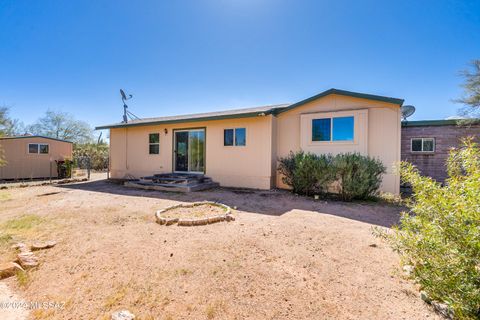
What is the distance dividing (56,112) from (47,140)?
19.2 m

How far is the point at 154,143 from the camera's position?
Answer: 11.1m

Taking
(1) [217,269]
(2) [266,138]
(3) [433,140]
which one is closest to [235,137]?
(2) [266,138]

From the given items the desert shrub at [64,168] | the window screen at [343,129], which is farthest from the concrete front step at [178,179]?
the desert shrub at [64,168]

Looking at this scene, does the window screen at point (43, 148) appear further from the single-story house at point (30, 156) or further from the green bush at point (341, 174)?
the green bush at point (341, 174)

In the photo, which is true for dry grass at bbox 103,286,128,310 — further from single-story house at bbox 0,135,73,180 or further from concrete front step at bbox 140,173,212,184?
single-story house at bbox 0,135,73,180

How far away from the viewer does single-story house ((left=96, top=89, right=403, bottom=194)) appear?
7285 millimetres

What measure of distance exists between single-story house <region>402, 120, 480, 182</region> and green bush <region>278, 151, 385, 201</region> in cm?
418

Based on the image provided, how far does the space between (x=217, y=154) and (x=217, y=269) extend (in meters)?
7.04

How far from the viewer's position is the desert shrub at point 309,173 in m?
6.75

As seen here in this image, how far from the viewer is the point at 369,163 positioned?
6.47 m

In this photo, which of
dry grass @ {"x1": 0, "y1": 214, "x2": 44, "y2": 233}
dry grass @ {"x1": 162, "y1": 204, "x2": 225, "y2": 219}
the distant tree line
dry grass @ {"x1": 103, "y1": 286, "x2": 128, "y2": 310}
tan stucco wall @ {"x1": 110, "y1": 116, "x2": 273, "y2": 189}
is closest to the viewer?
dry grass @ {"x1": 103, "y1": 286, "x2": 128, "y2": 310}

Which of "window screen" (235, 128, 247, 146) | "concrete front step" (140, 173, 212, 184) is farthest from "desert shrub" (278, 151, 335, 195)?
"concrete front step" (140, 173, 212, 184)

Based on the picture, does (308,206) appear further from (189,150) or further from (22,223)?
(22,223)

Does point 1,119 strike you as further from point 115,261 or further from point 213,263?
point 213,263
